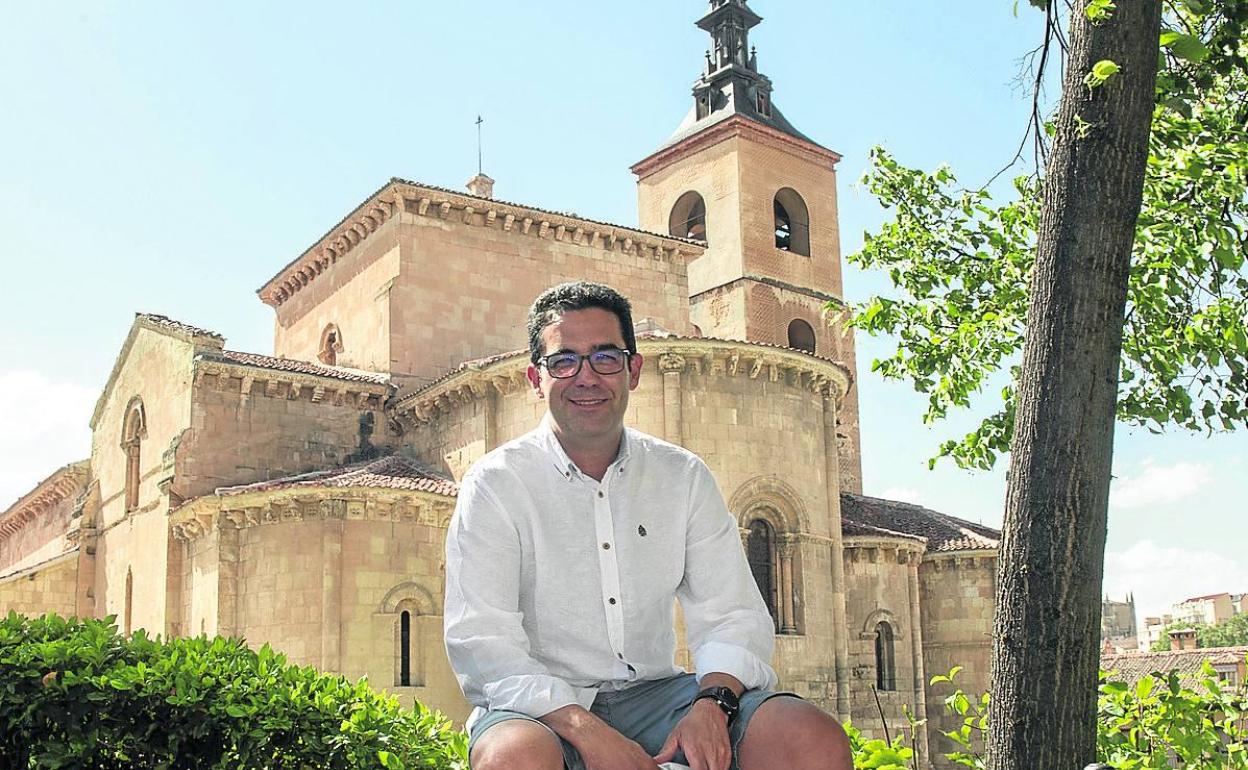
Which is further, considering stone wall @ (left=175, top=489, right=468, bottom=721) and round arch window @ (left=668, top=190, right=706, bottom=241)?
round arch window @ (left=668, top=190, right=706, bottom=241)

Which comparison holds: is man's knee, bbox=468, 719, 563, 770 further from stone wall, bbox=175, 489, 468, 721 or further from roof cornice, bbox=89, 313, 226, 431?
roof cornice, bbox=89, 313, 226, 431

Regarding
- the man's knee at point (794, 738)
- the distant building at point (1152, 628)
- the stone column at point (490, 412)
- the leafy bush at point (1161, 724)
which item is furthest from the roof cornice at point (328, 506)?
the distant building at point (1152, 628)

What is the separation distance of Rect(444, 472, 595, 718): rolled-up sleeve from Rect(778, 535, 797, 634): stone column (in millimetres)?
15591

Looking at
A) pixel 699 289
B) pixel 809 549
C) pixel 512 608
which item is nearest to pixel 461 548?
pixel 512 608

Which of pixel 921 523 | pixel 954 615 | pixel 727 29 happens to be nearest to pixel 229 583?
pixel 954 615

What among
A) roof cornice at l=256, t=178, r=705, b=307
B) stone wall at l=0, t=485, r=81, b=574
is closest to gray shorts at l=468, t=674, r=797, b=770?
roof cornice at l=256, t=178, r=705, b=307

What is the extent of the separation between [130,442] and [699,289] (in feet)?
48.1

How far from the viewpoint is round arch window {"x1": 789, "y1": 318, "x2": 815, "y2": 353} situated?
31.5 meters

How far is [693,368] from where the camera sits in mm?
18359

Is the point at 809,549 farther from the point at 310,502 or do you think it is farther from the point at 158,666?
the point at 158,666

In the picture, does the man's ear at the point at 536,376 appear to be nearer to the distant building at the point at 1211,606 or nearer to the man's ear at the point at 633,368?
the man's ear at the point at 633,368

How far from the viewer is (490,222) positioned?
76.3ft

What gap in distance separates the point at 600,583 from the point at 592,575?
1.3 inches

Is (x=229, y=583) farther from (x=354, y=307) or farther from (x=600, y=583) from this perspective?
(x=600, y=583)
